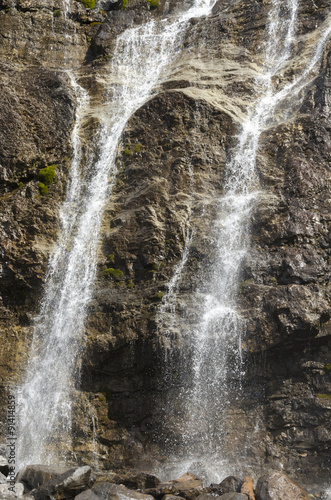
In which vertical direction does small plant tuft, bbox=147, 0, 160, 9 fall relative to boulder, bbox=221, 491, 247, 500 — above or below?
above

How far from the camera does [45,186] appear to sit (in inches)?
705

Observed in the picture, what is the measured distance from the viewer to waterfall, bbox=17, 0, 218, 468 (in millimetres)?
13609

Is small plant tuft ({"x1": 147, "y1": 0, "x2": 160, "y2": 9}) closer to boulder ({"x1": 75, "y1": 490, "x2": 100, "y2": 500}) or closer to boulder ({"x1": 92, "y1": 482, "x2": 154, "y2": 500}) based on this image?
boulder ({"x1": 92, "y1": 482, "x2": 154, "y2": 500})

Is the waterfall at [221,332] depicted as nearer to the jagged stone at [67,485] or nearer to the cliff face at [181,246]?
the cliff face at [181,246]

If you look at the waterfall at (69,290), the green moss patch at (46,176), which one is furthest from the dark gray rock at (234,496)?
the green moss patch at (46,176)

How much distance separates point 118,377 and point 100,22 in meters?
19.7

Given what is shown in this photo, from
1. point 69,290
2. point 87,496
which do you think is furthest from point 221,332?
point 87,496

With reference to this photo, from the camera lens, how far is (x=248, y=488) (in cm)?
1048

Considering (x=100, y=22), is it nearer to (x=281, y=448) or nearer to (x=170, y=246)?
(x=170, y=246)

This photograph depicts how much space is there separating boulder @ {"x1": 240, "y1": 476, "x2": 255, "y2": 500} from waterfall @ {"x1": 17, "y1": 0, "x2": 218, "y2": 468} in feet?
16.7

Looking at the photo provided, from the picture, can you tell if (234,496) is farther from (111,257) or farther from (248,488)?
(111,257)

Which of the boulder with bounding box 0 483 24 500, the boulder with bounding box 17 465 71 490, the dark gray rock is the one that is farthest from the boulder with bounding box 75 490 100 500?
the dark gray rock

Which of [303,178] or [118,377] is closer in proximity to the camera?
[118,377]

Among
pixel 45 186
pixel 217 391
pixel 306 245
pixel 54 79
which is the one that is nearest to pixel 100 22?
pixel 54 79
